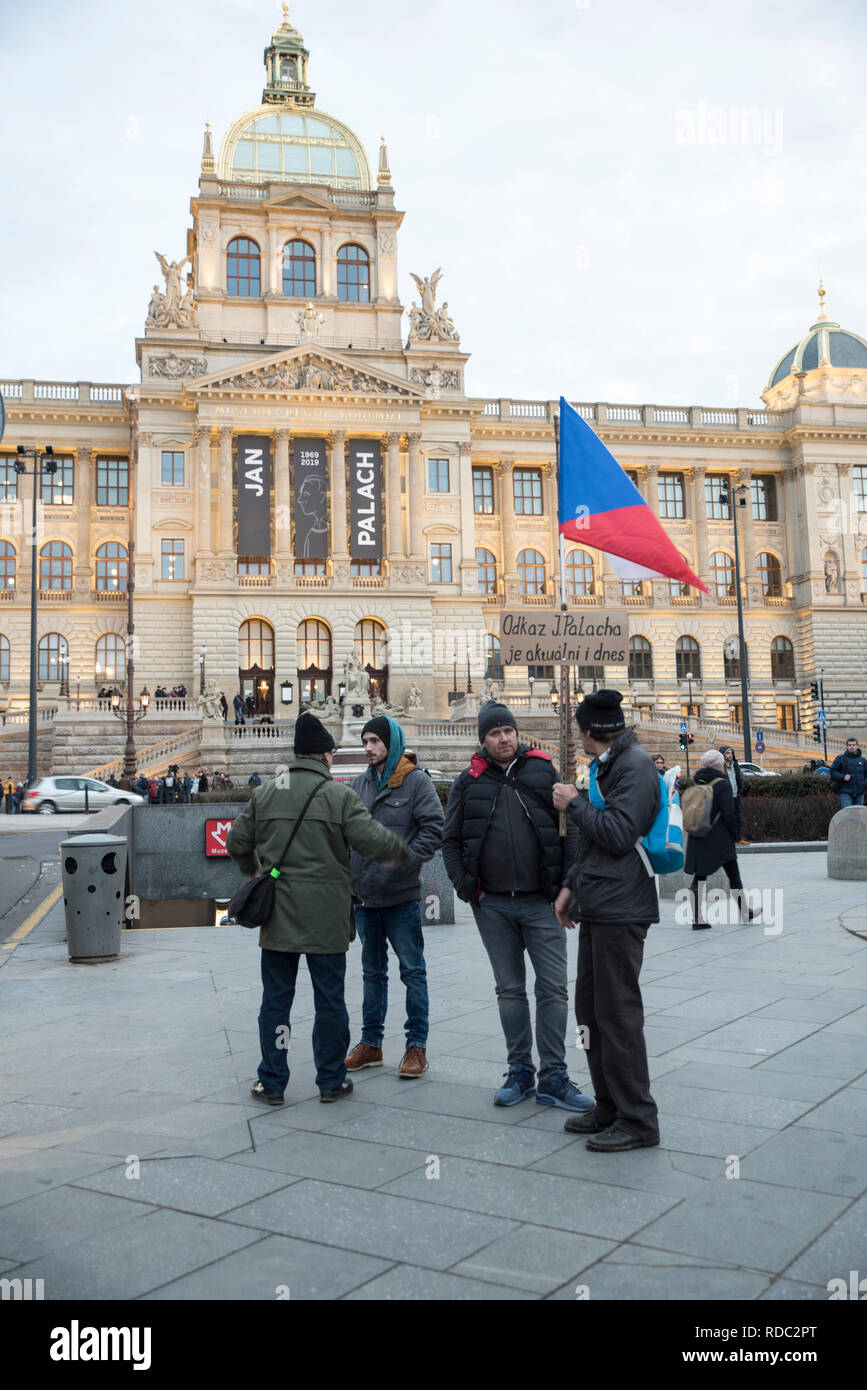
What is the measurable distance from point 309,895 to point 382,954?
121 cm

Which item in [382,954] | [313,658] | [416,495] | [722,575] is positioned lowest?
[382,954]

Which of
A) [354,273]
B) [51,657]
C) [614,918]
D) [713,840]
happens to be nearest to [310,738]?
[614,918]

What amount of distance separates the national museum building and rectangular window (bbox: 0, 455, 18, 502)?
155 mm

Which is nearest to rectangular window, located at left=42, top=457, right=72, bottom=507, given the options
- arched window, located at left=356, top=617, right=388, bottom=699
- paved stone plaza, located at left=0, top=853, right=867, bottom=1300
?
arched window, located at left=356, top=617, right=388, bottom=699

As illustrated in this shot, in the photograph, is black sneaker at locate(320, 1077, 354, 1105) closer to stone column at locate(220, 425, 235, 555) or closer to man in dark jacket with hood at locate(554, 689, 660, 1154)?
man in dark jacket with hood at locate(554, 689, 660, 1154)

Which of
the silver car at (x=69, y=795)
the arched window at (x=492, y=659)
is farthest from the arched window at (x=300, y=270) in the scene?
the silver car at (x=69, y=795)

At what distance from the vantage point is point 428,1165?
205 inches

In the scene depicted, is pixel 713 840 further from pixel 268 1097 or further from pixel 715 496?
pixel 715 496

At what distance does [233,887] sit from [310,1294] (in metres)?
10.9

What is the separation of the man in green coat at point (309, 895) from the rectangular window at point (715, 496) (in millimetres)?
63447

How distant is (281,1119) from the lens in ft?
20.0

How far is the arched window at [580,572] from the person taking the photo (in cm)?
6412
